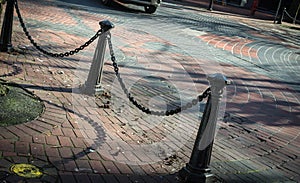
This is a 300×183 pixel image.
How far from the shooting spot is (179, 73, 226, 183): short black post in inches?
124

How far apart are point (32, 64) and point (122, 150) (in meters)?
2.72

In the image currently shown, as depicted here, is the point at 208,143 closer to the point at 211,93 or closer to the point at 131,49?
the point at 211,93

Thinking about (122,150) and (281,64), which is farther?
(281,64)

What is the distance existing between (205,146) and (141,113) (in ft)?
5.23

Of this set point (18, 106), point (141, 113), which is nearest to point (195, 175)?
point (141, 113)

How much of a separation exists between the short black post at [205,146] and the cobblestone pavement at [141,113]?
0.18 m

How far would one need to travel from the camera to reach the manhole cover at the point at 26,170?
281cm

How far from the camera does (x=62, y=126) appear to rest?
3746mm

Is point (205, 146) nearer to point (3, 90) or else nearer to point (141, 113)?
point (141, 113)

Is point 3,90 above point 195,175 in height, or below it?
above

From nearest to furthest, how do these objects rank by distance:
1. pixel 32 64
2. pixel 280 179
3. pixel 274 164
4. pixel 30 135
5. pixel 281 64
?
pixel 30 135
pixel 280 179
pixel 274 164
pixel 32 64
pixel 281 64

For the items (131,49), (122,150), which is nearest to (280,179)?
(122,150)

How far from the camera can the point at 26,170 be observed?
287 cm

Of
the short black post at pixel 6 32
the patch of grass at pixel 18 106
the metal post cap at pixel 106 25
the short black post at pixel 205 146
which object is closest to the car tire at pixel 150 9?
the short black post at pixel 6 32
